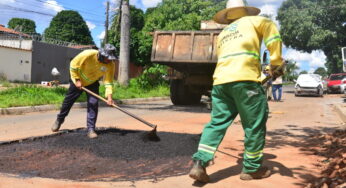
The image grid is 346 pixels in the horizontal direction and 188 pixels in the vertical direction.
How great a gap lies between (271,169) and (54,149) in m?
2.47

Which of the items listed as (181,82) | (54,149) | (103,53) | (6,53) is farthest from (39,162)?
(6,53)

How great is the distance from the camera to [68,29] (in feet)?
165

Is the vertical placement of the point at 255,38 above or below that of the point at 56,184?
above

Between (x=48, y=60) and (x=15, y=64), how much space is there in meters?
3.48

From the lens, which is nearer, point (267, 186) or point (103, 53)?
point (267, 186)

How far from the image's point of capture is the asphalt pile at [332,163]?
3.01 m

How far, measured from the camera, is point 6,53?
798 inches

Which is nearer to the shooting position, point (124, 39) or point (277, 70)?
point (277, 70)

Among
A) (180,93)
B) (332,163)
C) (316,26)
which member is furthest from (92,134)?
(316,26)

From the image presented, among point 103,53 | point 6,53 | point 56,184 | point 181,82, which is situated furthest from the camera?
point 6,53

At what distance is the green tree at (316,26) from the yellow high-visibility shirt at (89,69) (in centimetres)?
2614

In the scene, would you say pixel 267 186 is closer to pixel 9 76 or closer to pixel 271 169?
pixel 271 169

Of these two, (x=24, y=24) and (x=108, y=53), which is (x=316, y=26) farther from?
(x=24, y=24)

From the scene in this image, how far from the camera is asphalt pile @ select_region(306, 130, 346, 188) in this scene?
301cm
